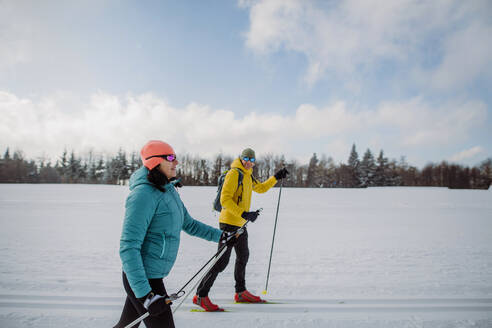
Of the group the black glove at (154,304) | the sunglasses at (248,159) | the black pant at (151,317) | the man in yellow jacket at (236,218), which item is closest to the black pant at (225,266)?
the man in yellow jacket at (236,218)

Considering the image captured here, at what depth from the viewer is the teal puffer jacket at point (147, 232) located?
1660 millimetres

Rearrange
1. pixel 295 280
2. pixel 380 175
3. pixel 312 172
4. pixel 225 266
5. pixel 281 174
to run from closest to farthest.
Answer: pixel 225 266 → pixel 281 174 → pixel 295 280 → pixel 380 175 → pixel 312 172

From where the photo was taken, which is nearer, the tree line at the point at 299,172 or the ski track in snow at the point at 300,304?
the ski track in snow at the point at 300,304

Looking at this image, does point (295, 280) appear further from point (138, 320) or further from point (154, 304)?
point (154, 304)

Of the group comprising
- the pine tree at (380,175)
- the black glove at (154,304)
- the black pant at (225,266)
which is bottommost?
the black pant at (225,266)

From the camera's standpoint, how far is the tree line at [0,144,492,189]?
181 ft

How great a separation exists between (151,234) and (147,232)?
31mm

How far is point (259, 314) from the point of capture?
11.1ft

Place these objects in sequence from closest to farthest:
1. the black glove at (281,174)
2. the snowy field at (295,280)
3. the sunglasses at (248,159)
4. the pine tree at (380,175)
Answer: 1. the snowy field at (295,280)
2. the sunglasses at (248,159)
3. the black glove at (281,174)
4. the pine tree at (380,175)

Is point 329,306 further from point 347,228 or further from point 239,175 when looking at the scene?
point 347,228

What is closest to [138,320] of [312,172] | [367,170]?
[367,170]

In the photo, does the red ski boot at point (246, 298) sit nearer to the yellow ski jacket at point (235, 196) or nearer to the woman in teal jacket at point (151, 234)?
the yellow ski jacket at point (235, 196)

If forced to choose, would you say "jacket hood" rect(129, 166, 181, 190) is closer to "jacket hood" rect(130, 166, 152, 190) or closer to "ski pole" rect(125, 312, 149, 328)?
"jacket hood" rect(130, 166, 152, 190)

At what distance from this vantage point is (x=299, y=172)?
6575 centimetres
